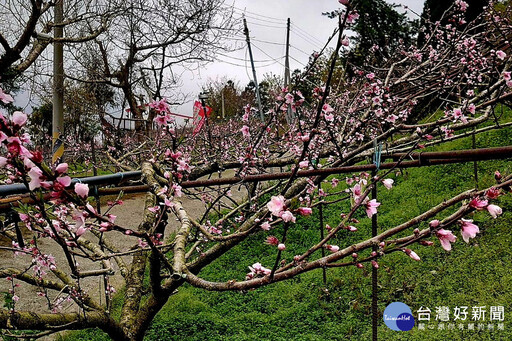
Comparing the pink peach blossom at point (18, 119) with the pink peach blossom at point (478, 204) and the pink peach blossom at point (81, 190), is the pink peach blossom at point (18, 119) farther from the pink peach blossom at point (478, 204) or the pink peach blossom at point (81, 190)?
the pink peach blossom at point (478, 204)

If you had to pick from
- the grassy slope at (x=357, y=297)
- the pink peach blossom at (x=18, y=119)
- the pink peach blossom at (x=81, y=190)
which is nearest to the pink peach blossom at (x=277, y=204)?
the pink peach blossom at (x=81, y=190)

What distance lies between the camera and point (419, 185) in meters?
5.52

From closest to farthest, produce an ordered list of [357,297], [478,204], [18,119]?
[18,119]
[478,204]
[357,297]

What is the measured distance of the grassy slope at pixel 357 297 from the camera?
3268 millimetres

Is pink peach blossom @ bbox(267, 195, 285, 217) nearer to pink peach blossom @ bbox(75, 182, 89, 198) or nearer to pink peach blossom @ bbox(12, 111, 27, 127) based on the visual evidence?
pink peach blossom @ bbox(75, 182, 89, 198)

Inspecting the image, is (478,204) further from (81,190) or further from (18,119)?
(18,119)

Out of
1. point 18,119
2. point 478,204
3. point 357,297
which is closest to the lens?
point 18,119

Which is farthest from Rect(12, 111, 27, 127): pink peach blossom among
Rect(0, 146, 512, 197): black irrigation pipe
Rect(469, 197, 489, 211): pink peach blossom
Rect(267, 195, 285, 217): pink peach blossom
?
Rect(469, 197, 489, 211): pink peach blossom

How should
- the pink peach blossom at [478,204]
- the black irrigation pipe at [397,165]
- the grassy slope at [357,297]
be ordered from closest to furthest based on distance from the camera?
1. the pink peach blossom at [478,204]
2. the black irrigation pipe at [397,165]
3. the grassy slope at [357,297]

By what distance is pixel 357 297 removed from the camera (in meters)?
3.73

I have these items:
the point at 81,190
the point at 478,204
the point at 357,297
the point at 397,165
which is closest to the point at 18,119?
the point at 81,190

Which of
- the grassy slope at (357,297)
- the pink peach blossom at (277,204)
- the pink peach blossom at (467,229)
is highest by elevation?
the pink peach blossom at (277,204)

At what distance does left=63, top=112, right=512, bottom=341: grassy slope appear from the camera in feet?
10.7

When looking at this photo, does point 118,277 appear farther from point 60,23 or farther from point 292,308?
point 60,23
